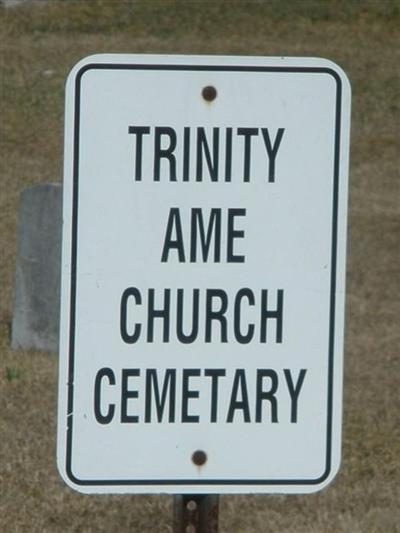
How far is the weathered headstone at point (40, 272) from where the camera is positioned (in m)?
8.38

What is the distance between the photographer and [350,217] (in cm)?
1408

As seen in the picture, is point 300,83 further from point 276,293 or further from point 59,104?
point 59,104

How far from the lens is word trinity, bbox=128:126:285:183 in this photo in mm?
2334

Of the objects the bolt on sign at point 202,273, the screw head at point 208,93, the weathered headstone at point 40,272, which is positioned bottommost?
the bolt on sign at point 202,273

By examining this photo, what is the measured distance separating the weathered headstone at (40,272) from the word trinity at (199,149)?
237 inches

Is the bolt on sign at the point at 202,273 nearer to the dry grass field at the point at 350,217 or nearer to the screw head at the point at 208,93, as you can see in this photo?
the screw head at the point at 208,93

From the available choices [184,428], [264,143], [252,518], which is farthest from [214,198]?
[252,518]

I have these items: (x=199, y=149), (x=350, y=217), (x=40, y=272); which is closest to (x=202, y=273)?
(x=199, y=149)

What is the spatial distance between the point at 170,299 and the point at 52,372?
5365mm

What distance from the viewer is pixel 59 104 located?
66.5ft

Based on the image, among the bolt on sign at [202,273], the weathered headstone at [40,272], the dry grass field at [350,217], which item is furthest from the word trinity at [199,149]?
the weathered headstone at [40,272]

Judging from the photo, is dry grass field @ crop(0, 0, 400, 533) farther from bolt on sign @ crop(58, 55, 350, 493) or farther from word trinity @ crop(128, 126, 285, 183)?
word trinity @ crop(128, 126, 285, 183)

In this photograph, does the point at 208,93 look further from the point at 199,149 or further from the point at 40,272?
the point at 40,272

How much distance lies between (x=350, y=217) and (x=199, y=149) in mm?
11819
